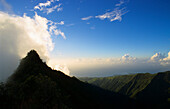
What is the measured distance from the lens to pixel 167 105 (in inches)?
7736


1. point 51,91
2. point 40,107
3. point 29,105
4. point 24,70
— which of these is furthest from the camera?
point 24,70

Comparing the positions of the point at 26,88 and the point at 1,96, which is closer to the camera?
the point at 1,96

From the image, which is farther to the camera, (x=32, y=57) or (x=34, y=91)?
(x=32, y=57)

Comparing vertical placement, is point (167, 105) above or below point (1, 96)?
below

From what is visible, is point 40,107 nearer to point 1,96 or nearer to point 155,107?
point 1,96

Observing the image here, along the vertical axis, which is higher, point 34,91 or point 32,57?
point 32,57

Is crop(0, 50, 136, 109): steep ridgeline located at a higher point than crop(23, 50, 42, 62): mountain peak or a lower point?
lower

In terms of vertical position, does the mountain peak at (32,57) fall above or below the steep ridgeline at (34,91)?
above

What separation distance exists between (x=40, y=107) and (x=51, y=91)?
39.8 ft

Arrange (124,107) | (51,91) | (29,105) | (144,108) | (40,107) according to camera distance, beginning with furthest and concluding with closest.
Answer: (144,108)
(124,107)
(51,91)
(40,107)
(29,105)

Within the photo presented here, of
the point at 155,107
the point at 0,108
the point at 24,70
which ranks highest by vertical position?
the point at 24,70

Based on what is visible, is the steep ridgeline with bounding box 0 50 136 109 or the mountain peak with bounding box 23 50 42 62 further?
the mountain peak with bounding box 23 50 42 62

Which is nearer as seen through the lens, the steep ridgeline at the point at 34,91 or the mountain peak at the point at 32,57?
→ the steep ridgeline at the point at 34,91

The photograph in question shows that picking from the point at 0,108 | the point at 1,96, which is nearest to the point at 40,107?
the point at 0,108
